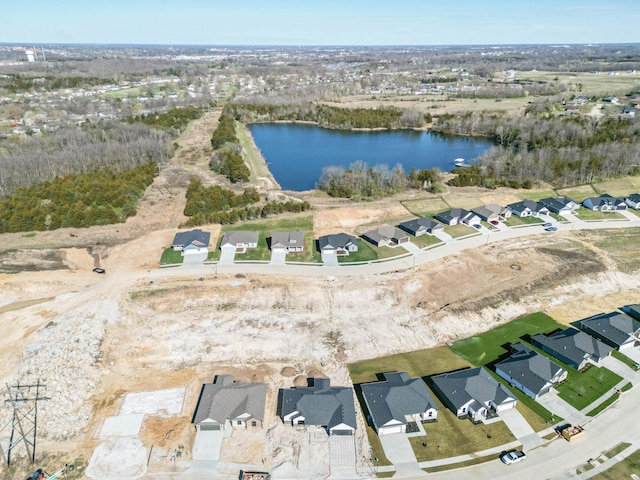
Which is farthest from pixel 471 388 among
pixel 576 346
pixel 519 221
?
pixel 519 221

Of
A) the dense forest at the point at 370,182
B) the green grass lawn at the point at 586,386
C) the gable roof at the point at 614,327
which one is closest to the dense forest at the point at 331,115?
the dense forest at the point at 370,182

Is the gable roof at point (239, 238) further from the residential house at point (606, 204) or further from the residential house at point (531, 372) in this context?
the residential house at point (606, 204)

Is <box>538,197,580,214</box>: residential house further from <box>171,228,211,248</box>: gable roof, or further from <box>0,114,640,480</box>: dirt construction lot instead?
<box>171,228,211,248</box>: gable roof

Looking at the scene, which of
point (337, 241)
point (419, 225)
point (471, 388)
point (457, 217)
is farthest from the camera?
point (457, 217)

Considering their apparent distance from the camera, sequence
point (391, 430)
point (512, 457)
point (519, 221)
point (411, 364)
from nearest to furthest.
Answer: point (512, 457) < point (391, 430) < point (411, 364) < point (519, 221)

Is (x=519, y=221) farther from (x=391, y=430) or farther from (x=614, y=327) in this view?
(x=391, y=430)

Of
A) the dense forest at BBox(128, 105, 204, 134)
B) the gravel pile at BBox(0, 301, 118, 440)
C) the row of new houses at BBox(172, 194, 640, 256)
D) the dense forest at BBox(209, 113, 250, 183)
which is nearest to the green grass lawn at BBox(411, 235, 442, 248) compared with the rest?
the row of new houses at BBox(172, 194, 640, 256)

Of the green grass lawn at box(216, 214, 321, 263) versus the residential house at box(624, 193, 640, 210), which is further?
the residential house at box(624, 193, 640, 210)
